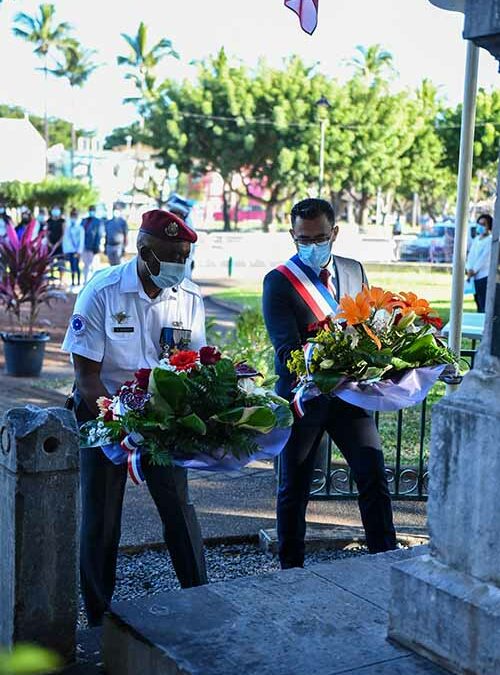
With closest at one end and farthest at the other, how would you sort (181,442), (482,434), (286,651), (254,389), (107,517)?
(482,434) → (286,651) → (181,442) → (254,389) → (107,517)

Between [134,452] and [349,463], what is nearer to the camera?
[134,452]

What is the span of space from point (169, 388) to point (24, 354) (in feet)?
27.8

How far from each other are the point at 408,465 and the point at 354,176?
47591 millimetres

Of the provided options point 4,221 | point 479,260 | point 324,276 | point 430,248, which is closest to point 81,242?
point 4,221

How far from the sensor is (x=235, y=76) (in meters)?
53.3

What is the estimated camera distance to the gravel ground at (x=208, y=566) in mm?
5205

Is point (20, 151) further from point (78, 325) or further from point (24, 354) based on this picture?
point (78, 325)

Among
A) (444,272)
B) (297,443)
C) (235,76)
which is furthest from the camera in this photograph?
(235,76)

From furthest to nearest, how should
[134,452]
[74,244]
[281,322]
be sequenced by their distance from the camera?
[74,244], [281,322], [134,452]

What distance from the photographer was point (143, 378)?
152 inches

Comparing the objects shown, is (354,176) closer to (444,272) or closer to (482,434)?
(444,272)

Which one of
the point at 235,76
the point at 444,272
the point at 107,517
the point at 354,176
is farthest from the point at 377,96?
the point at 107,517

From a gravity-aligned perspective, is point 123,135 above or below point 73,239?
above

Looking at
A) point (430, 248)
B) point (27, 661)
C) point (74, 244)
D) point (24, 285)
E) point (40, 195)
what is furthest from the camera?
point (40, 195)
